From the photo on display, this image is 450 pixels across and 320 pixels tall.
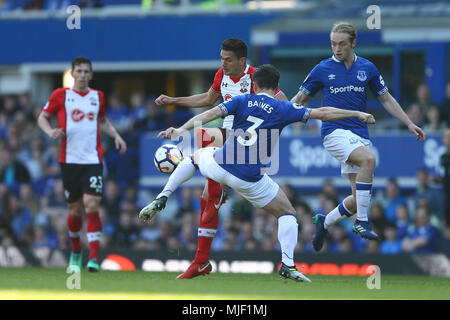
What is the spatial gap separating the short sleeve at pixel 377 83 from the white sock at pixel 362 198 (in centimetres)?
105

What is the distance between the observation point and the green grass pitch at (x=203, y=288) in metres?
9.70

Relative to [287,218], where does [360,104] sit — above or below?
above

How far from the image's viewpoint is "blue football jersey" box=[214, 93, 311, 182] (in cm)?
1032

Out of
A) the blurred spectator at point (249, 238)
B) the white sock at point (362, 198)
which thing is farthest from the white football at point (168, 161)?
the blurred spectator at point (249, 238)

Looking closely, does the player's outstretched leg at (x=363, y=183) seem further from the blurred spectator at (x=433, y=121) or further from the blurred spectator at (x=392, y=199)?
the blurred spectator at (x=433, y=121)

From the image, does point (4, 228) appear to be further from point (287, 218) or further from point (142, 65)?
point (287, 218)

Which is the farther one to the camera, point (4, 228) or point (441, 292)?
point (4, 228)

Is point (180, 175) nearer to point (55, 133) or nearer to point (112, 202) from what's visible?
point (55, 133)

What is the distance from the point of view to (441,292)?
35.3ft

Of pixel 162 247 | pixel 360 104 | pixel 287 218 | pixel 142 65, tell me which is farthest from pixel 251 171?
pixel 142 65

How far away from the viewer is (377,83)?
37.8 ft

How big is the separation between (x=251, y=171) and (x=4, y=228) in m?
10.4

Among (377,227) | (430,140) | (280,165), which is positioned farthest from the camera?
(280,165)

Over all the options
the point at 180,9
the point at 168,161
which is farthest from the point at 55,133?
the point at 180,9
